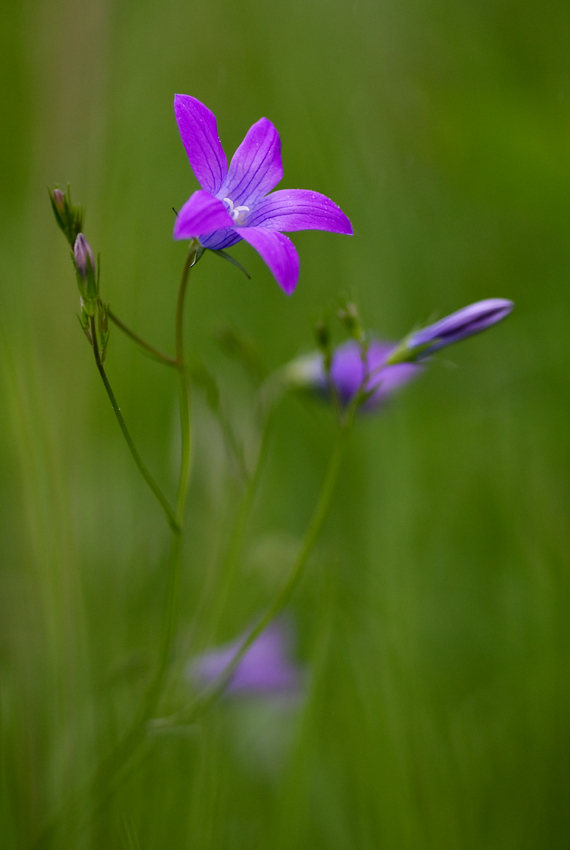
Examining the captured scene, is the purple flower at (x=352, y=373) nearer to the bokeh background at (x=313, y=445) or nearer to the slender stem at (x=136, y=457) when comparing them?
the bokeh background at (x=313, y=445)

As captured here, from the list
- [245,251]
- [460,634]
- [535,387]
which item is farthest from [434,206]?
[460,634]

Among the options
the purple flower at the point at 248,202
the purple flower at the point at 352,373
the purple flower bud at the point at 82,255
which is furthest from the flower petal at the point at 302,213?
the purple flower at the point at 352,373

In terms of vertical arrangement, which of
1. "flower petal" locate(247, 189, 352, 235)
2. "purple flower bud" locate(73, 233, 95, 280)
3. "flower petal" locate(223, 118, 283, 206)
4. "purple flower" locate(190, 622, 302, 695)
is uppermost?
"flower petal" locate(223, 118, 283, 206)

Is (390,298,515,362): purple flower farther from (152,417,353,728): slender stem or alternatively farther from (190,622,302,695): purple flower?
(190,622,302,695): purple flower

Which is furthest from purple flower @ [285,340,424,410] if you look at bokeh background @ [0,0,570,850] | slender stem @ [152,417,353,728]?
slender stem @ [152,417,353,728]

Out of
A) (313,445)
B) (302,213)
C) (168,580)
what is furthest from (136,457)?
(313,445)

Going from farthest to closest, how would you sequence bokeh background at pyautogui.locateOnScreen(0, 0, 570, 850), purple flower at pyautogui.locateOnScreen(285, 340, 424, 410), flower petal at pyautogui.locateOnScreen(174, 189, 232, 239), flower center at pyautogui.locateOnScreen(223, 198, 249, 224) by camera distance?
purple flower at pyautogui.locateOnScreen(285, 340, 424, 410)
bokeh background at pyautogui.locateOnScreen(0, 0, 570, 850)
flower center at pyautogui.locateOnScreen(223, 198, 249, 224)
flower petal at pyautogui.locateOnScreen(174, 189, 232, 239)
